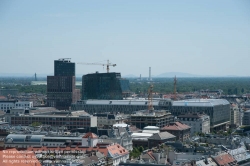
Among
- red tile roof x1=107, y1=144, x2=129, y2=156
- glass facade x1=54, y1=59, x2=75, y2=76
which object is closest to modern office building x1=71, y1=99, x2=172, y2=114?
glass facade x1=54, y1=59, x2=75, y2=76

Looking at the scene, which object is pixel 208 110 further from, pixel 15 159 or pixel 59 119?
pixel 15 159

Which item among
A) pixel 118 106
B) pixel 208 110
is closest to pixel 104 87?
pixel 118 106

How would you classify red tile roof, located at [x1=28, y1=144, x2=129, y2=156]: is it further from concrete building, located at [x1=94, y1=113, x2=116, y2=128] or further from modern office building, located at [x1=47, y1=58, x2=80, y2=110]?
modern office building, located at [x1=47, y1=58, x2=80, y2=110]

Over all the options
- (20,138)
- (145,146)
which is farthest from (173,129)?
(20,138)

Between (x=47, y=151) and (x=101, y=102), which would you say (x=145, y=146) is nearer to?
(x=47, y=151)

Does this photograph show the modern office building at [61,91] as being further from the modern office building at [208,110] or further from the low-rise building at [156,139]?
the low-rise building at [156,139]

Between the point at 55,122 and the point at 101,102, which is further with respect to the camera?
the point at 101,102
